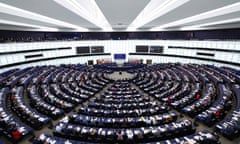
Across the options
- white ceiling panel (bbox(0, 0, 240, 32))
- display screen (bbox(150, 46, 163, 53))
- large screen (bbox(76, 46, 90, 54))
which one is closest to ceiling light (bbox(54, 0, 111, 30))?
white ceiling panel (bbox(0, 0, 240, 32))

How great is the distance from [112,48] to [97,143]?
113 feet

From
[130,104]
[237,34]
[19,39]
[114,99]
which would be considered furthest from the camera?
[19,39]

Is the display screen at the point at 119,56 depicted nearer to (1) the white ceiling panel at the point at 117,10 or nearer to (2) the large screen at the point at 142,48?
(2) the large screen at the point at 142,48

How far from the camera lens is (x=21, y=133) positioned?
945 centimetres

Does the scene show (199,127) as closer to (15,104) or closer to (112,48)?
(15,104)

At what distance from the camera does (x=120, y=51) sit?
135ft

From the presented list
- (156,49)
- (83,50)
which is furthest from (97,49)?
(156,49)

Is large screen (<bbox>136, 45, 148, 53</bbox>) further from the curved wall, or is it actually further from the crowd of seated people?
the crowd of seated people

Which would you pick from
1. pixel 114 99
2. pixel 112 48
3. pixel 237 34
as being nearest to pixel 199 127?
pixel 114 99

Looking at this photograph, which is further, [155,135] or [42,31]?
[42,31]

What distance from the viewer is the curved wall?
2553cm

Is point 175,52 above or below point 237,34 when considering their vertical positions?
below

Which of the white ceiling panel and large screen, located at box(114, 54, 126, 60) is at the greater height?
the white ceiling panel

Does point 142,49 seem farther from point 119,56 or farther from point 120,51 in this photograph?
point 119,56
